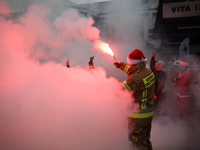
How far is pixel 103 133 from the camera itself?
2.32 m

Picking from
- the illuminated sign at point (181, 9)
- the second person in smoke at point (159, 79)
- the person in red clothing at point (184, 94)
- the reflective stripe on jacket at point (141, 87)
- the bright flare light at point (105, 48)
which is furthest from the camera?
the second person in smoke at point (159, 79)

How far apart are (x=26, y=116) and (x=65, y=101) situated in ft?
2.21

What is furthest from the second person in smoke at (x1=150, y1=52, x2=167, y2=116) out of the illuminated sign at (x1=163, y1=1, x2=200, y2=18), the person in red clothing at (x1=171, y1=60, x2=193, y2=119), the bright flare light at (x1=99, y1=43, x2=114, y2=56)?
the bright flare light at (x1=99, y1=43, x2=114, y2=56)

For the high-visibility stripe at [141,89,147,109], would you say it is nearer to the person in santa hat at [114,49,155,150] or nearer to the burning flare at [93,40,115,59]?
the person in santa hat at [114,49,155,150]

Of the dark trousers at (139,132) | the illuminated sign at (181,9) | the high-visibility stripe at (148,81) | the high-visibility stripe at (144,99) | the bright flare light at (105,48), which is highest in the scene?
the illuminated sign at (181,9)

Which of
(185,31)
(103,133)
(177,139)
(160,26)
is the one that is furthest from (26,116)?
(185,31)

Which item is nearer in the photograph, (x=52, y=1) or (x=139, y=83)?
(x=139, y=83)

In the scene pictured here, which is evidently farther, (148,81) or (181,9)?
(181,9)

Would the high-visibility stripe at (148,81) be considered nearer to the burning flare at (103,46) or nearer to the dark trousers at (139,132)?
the dark trousers at (139,132)

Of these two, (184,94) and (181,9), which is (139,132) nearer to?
(184,94)

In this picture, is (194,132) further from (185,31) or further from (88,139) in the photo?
(185,31)

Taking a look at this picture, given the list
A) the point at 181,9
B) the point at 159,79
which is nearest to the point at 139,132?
the point at 159,79

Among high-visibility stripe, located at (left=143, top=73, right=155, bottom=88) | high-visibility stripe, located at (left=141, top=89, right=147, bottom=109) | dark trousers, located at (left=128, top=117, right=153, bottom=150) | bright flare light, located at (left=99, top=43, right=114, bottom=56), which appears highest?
bright flare light, located at (left=99, top=43, right=114, bottom=56)

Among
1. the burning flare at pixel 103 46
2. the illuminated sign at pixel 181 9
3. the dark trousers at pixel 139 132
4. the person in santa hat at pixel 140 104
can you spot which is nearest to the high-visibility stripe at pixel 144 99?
the person in santa hat at pixel 140 104
